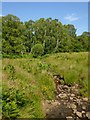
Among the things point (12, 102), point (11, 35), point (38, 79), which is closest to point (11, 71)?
point (38, 79)

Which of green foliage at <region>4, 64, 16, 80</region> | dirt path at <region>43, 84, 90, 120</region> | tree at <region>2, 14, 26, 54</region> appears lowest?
dirt path at <region>43, 84, 90, 120</region>

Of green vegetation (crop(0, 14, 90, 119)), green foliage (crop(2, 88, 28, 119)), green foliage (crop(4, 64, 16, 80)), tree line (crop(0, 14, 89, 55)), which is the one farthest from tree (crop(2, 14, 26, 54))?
green foliage (crop(2, 88, 28, 119))

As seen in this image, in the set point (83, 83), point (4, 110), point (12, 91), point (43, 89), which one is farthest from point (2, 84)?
point (83, 83)

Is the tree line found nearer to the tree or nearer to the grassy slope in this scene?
the tree

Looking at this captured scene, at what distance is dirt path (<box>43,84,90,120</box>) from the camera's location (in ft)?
39.1

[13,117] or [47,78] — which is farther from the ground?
[47,78]

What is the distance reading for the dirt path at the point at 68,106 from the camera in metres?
11.9

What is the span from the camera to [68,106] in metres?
13.2

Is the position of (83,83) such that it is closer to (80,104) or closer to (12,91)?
(80,104)

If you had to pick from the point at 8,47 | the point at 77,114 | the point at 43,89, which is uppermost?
the point at 8,47

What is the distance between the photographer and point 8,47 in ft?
129

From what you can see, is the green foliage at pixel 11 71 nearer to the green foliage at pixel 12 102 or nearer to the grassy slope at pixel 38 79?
the grassy slope at pixel 38 79

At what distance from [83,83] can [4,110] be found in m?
7.62

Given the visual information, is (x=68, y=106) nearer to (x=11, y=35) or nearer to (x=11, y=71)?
(x=11, y=71)
